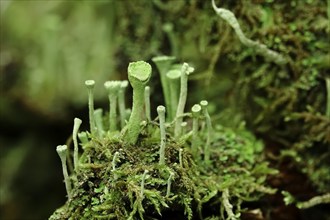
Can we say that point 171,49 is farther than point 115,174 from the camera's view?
Yes

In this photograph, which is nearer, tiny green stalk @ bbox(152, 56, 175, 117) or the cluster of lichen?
the cluster of lichen

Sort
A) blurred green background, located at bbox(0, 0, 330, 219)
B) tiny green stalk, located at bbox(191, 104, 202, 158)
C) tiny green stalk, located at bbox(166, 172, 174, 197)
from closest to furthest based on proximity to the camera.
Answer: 1. tiny green stalk, located at bbox(166, 172, 174, 197)
2. tiny green stalk, located at bbox(191, 104, 202, 158)
3. blurred green background, located at bbox(0, 0, 330, 219)

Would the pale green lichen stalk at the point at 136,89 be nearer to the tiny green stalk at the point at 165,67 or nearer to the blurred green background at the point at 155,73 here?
the tiny green stalk at the point at 165,67

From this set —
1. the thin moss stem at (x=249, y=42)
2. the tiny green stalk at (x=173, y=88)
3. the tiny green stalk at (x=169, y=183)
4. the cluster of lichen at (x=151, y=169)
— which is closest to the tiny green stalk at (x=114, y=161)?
the cluster of lichen at (x=151, y=169)

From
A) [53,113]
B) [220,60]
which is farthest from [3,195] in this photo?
[220,60]

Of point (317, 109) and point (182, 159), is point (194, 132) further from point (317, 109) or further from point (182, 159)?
point (317, 109)

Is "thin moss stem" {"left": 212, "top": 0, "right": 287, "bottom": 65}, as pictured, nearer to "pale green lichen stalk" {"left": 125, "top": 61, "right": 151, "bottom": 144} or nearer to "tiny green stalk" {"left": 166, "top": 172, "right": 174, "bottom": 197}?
"pale green lichen stalk" {"left": 125, "top": 61, "right": 151, "bottom": 144}

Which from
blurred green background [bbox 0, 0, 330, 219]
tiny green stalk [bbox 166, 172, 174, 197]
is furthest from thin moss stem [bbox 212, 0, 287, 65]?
tiny green stalk [bbox 166, 172, 174, 197]
